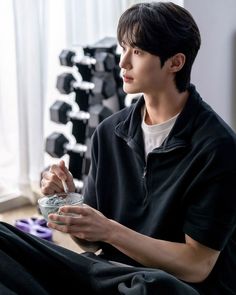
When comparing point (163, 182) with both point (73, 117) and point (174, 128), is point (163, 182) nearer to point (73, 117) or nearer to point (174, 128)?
point (174, 128)

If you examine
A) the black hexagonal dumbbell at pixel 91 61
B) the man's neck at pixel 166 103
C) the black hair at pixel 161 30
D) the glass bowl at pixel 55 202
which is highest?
the black hair at pixel 161 30

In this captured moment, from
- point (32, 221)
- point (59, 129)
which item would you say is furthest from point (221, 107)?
point (32, 221)

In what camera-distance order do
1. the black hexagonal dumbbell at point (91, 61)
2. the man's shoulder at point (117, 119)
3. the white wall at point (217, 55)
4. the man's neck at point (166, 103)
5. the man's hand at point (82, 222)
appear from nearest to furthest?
the man's hand at point (82, 222), the man's neck at point (166, 103), the man's shoulder at point (117, 119), the black hexagonal dumbbell at point (91, 61), the white wall at point (217, 55)

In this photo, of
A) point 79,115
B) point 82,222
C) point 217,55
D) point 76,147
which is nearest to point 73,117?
point 79,115

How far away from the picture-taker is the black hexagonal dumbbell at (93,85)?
2.16 metres

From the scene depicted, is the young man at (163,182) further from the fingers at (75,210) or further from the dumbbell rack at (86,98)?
the dumbbell rack at (86,98)

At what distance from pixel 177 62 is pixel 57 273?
20.6 inches

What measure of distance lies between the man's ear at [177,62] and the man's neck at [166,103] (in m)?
0.05

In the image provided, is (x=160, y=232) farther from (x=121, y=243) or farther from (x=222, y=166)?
(x=222, y=166)

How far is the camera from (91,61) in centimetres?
223

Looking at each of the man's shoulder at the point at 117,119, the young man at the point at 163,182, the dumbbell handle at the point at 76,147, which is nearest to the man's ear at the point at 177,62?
the young man at the point at 163,182

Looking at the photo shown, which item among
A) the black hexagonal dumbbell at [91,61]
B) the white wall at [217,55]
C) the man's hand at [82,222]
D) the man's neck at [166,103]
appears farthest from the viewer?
the white wall at [217,55]

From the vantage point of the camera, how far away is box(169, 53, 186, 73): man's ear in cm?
113

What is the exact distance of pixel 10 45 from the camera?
2404 mm
